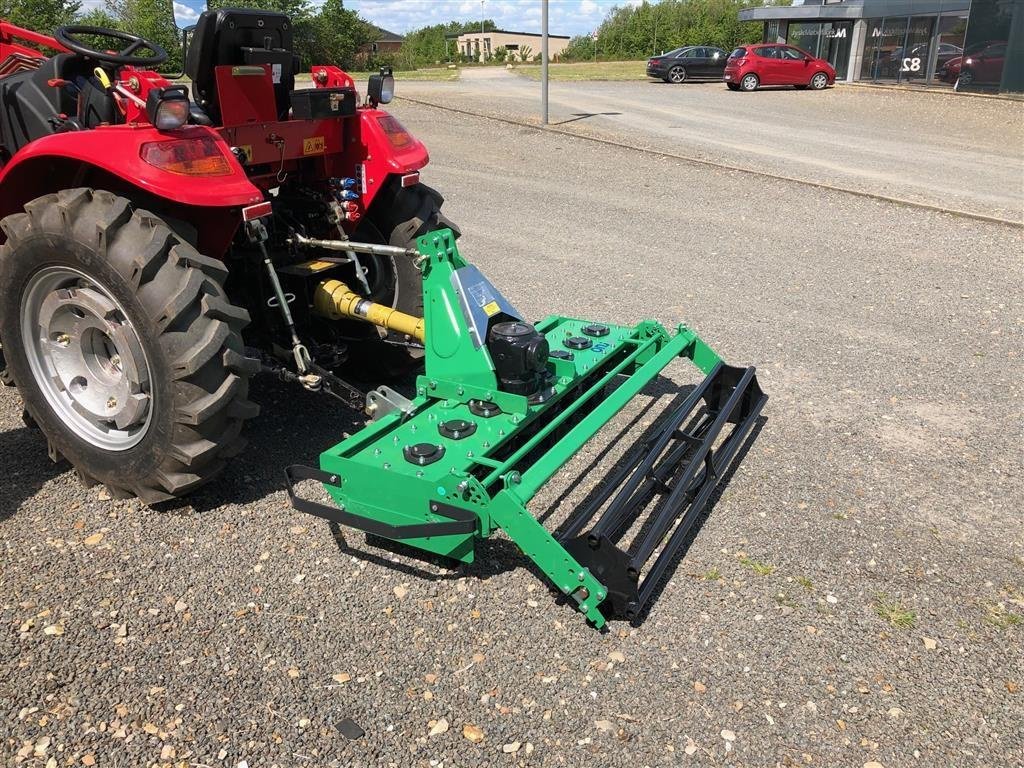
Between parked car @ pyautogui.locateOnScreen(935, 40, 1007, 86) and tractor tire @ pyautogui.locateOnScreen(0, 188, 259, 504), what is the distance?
2228 centimetres

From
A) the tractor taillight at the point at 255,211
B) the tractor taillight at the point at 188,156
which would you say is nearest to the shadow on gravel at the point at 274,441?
the tractor taillight at the point at 255,211

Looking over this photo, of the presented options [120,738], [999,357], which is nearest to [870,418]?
[999,357]

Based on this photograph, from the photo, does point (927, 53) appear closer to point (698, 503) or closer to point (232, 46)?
point (698, 503)

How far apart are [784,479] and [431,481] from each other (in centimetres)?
173

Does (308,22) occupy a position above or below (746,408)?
above

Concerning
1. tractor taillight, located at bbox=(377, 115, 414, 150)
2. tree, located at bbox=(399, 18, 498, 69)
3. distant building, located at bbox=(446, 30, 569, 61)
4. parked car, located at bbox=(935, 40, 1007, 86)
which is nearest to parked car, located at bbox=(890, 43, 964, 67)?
parked car, located at bbox=(935, 40, 1007, 86)

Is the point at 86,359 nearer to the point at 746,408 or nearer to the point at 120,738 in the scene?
the point at 120,738

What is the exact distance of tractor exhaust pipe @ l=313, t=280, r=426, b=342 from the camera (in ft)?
11.6

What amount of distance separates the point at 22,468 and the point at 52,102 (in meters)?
1.69

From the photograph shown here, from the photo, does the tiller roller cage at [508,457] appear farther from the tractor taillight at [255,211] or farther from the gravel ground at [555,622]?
the tractor taillight at [255,211]

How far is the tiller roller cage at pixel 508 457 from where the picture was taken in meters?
2.73

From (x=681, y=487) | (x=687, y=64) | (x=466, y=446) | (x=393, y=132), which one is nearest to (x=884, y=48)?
(x=687, y=64)

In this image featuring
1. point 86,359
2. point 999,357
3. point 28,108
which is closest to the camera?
point 86,359

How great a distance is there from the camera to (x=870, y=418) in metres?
4.27
